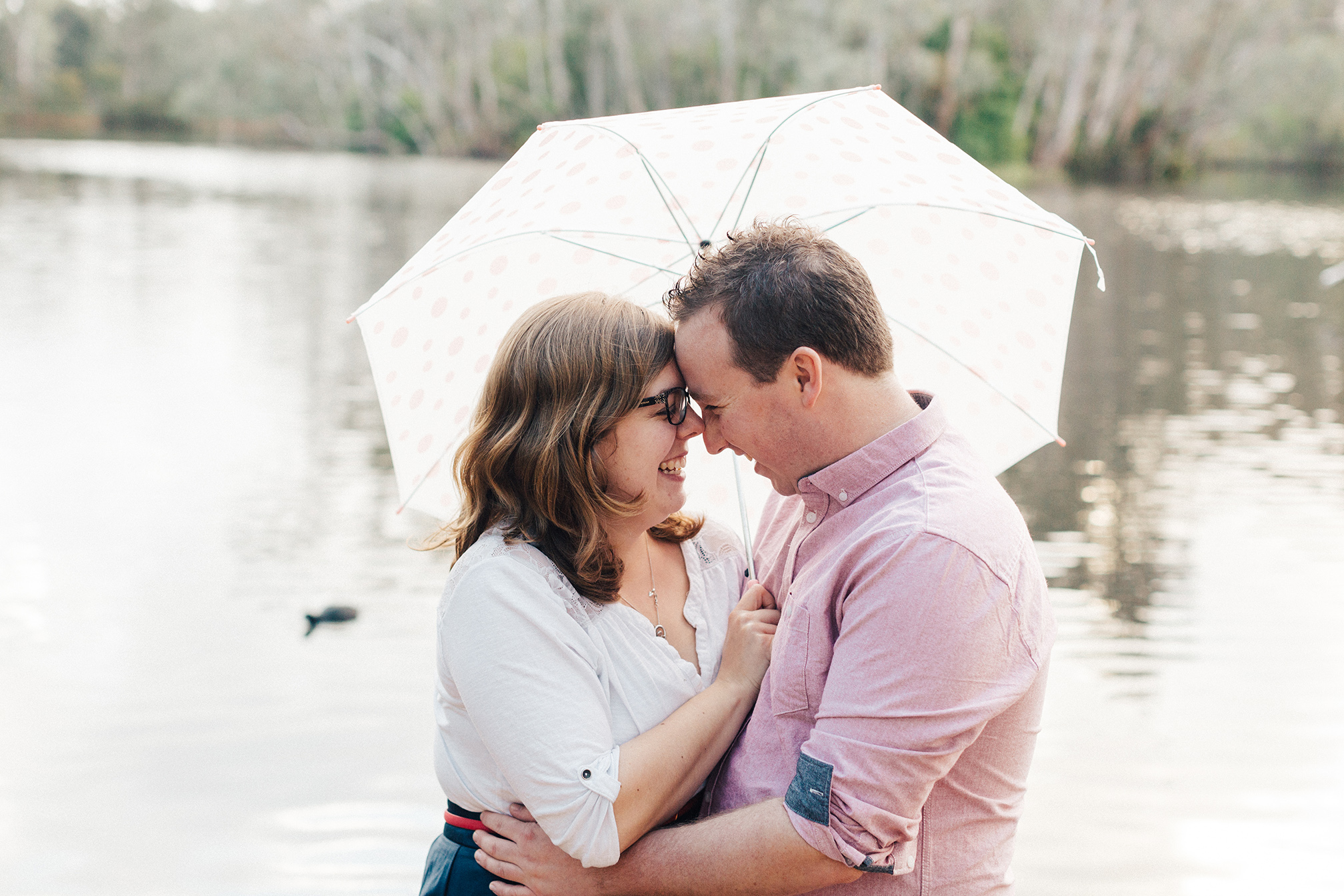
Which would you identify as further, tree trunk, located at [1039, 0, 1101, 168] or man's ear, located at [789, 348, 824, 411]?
tree trunk, located at [1039, 0, 1101, 168]

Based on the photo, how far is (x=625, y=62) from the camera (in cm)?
5247

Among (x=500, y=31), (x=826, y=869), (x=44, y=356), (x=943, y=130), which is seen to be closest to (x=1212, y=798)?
(x=826, y=869)

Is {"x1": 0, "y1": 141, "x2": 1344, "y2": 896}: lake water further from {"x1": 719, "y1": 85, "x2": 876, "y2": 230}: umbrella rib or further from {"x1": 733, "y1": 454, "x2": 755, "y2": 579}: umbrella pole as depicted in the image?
{"x1": 719, "y1": 85, "x2": 876, "y2": 230}: umbrella rib

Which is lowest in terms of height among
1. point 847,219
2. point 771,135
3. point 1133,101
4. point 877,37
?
point 1133,101

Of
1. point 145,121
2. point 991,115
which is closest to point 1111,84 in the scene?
point 991,115

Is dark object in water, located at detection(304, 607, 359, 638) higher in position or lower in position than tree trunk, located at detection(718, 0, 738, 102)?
higher

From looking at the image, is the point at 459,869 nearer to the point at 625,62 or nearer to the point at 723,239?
the point at 723,239

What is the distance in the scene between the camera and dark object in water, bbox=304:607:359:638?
5.50m

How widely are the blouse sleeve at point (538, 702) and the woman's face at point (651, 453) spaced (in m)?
0.24

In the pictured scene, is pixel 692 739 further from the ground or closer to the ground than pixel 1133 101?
further from the ground

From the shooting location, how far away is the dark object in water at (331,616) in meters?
5.50

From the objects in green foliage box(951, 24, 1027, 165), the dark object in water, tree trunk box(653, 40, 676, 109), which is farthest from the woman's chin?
tree trunk box(653, 40, 676, 109)

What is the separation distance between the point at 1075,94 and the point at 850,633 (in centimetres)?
4813

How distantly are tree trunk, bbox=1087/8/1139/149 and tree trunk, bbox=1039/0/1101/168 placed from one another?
620 millimetres
